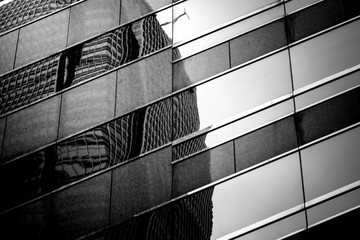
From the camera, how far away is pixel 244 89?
18203mm

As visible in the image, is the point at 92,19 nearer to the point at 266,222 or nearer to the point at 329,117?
the point at 329,117

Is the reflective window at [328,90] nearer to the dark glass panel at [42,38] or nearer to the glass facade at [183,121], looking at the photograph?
the glass facade at [183,121]

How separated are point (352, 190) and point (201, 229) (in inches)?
145

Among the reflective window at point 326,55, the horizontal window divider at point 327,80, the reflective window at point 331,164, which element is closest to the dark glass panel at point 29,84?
the reflective window at point 326,55

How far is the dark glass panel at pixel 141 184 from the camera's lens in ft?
58.4

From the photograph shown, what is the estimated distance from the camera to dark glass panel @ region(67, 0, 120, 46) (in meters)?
20.7

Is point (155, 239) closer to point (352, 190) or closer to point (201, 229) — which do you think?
point (201, 229)

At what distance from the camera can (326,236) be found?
1589 cm

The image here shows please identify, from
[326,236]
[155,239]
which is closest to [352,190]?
[326,236]

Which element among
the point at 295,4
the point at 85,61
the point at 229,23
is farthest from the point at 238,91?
the point at 85,61

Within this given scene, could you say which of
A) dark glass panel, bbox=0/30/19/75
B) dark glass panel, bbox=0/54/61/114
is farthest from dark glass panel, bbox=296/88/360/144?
dark glass panel, bbox=0/30/19/75

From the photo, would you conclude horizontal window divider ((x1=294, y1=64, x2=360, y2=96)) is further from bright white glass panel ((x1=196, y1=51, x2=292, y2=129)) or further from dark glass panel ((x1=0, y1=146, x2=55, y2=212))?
dark glass panel ((x1=0, y1=146, x2=55, y2=212))

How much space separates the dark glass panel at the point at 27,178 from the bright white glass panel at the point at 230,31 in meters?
4.71

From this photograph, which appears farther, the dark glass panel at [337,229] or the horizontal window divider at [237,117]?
the horizontal window divider at [237,117]
